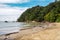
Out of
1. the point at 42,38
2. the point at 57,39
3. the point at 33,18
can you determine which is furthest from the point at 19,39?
the point at 33,18

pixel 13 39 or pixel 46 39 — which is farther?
pixel 13 39

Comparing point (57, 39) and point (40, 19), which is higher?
point (57, 39)

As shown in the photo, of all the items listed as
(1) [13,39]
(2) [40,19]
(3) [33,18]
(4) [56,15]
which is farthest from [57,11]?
(1) [13,39]

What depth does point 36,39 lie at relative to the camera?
647 inches

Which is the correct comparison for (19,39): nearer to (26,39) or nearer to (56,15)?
(26,39)

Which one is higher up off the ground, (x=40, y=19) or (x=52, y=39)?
(x=52, y=39)

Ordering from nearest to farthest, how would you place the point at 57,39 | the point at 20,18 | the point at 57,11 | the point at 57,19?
the point at 57,39, the point at 57,19, the point at 57,11, the point at 20,18

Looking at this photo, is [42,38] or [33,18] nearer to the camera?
[42,38]

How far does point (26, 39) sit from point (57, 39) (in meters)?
2.84

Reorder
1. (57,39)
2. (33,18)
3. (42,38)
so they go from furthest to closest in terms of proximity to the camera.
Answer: (33,18)
(42,38)
(57,39)

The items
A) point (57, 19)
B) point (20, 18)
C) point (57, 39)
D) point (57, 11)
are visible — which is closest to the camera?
point (57, 39)

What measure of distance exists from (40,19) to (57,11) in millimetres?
23744

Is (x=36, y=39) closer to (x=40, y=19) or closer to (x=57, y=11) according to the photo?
(x=57, y=11)

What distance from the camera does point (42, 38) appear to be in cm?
1678
